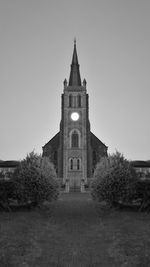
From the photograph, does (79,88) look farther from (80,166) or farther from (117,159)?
(117,159)

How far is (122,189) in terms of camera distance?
21.4 m

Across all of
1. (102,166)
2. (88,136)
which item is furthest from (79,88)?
(102,166)

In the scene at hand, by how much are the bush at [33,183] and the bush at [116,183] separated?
384 centimetres

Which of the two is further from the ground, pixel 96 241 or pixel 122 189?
pixel 122 189

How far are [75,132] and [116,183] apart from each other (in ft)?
131

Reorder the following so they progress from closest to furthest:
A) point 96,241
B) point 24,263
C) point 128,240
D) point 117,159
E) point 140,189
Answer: point 24,263
point 128,240
point 96,241
point 140,189
point 117,159

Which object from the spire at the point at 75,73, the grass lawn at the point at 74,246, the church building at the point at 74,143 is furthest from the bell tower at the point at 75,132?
the grass lawn at the point at 74,246

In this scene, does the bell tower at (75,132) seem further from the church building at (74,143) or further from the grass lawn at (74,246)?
the grass lawn at (74,246)

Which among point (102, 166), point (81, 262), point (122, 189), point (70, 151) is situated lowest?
A: point (81, 262)

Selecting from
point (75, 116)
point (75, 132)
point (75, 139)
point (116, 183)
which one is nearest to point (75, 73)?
point (75, 116)

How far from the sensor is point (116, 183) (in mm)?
21859

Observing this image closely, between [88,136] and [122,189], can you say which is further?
[88,136]

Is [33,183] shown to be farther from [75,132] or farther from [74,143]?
[75,132]

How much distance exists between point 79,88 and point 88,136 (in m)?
11.2
